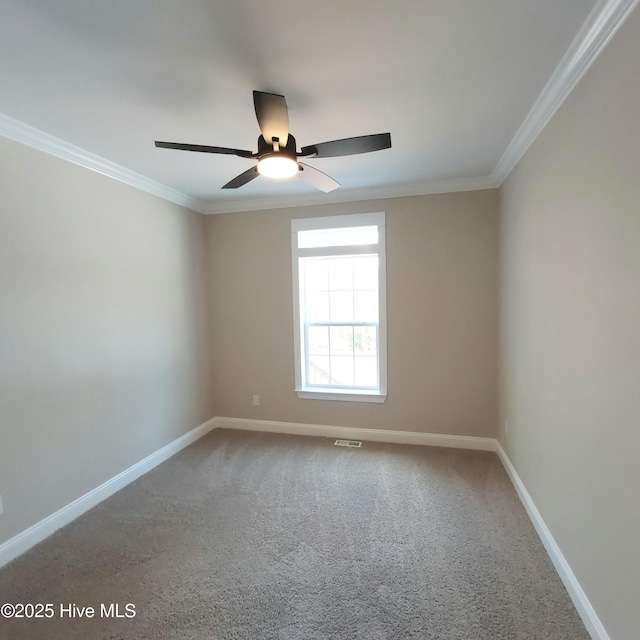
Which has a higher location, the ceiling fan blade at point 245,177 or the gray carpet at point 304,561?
the ceiling fan blade at point 245,177

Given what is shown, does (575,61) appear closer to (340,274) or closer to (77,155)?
(340,274)

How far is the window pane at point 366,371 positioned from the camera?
3875 mm

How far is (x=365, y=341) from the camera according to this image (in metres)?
3.87

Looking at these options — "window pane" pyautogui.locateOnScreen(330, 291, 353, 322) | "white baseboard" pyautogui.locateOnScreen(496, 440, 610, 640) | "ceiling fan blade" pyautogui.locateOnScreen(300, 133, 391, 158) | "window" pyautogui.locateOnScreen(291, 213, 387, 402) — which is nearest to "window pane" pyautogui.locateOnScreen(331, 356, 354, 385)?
"window" pyautogui.locateOnScreen(291, 213, 387, 402)

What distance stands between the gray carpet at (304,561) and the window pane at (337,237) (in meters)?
2.19

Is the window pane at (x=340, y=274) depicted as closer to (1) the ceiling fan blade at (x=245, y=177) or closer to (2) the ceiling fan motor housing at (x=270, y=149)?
(1) the ceiling fan blade at (x=245, y=177)

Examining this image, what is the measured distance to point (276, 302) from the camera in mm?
3984

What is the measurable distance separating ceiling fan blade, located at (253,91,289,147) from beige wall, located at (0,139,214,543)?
1.63 meters

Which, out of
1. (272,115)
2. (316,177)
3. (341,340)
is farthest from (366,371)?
(272,115)

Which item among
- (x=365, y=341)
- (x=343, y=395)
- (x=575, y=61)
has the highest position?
(x=575, y=61)

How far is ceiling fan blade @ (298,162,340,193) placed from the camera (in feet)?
6.97

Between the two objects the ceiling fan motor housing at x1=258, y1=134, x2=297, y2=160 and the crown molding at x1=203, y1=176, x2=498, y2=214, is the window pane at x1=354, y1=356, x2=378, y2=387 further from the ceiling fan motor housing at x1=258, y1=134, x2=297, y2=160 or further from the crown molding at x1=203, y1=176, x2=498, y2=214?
the ceiling fan motor housing at x1=258, y1=134, x2=297, y2=160

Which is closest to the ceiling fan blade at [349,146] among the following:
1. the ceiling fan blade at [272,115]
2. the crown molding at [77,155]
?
the ceiling fan blade at [272,115]

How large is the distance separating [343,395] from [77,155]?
302 centimetres
